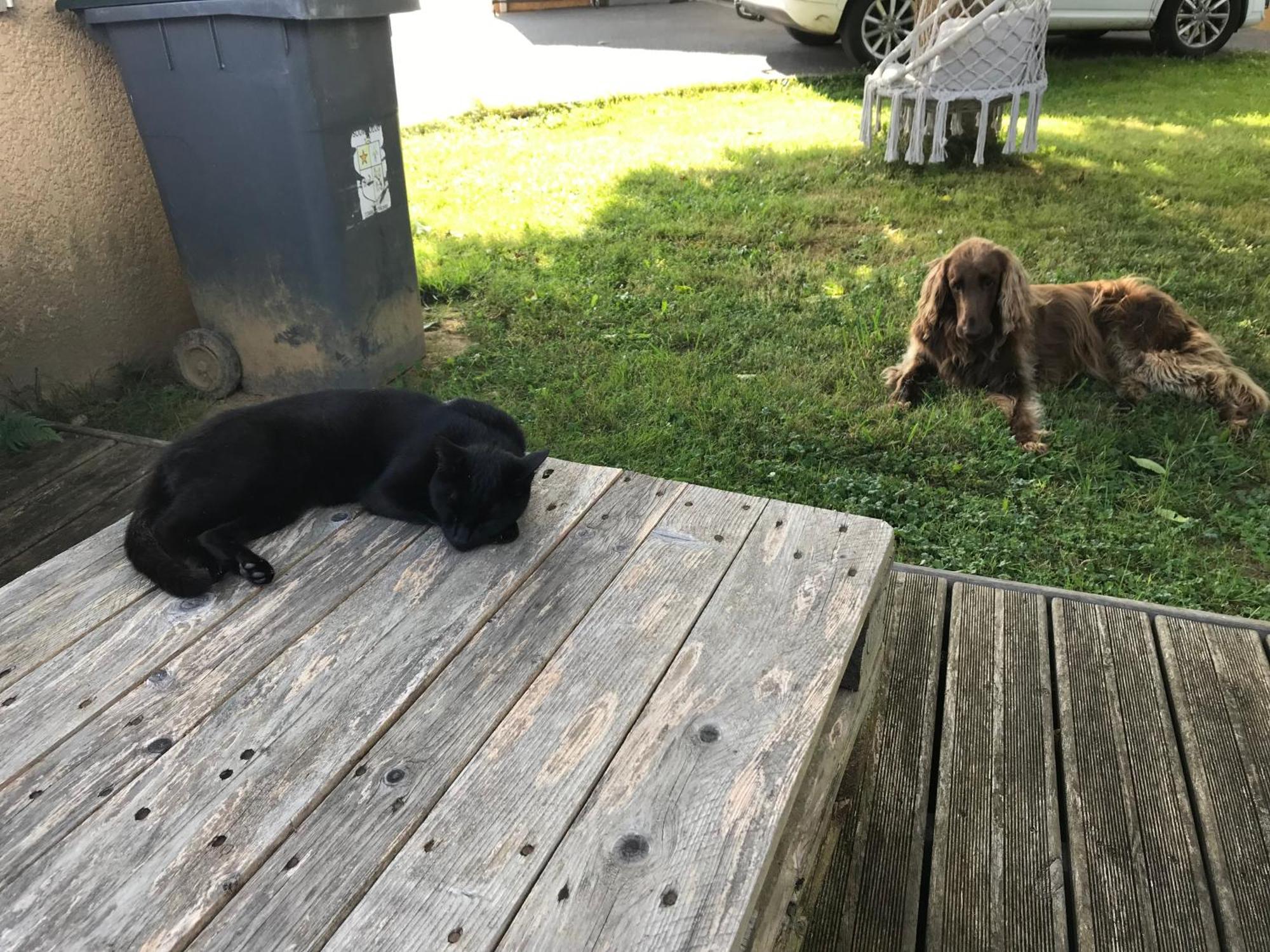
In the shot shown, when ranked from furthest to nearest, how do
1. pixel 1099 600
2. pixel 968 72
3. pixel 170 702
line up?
pixel 968 72
pixel 1099 600
pixel 170 702

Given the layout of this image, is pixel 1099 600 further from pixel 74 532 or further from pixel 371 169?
pixel 74 532

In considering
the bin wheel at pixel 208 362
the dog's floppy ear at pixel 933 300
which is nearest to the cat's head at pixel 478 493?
the bin wheel at pixel 208 362

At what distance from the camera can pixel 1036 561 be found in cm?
297

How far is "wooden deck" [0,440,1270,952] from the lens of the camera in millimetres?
1243

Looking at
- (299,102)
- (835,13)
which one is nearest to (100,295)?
(299,102)

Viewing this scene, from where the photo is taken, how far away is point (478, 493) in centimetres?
202

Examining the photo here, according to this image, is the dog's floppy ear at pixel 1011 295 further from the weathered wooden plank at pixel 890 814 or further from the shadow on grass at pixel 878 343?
the weathered wooden plank at pixel 890 814

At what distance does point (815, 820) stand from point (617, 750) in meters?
0.45

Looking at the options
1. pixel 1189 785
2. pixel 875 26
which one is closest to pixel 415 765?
pixel 1189 785

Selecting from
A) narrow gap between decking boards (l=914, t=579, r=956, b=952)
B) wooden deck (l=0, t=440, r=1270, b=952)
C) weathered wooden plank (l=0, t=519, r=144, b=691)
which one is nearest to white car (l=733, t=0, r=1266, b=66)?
narrow gap between decking boards (l=914, t=579, r=956, b=952)

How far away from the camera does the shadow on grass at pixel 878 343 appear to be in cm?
314

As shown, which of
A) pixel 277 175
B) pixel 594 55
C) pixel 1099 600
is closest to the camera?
pixel 1099 600

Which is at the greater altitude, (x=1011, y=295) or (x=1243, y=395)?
(x=1011, y=295)

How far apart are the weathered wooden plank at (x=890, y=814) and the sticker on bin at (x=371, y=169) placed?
2.77 meters
